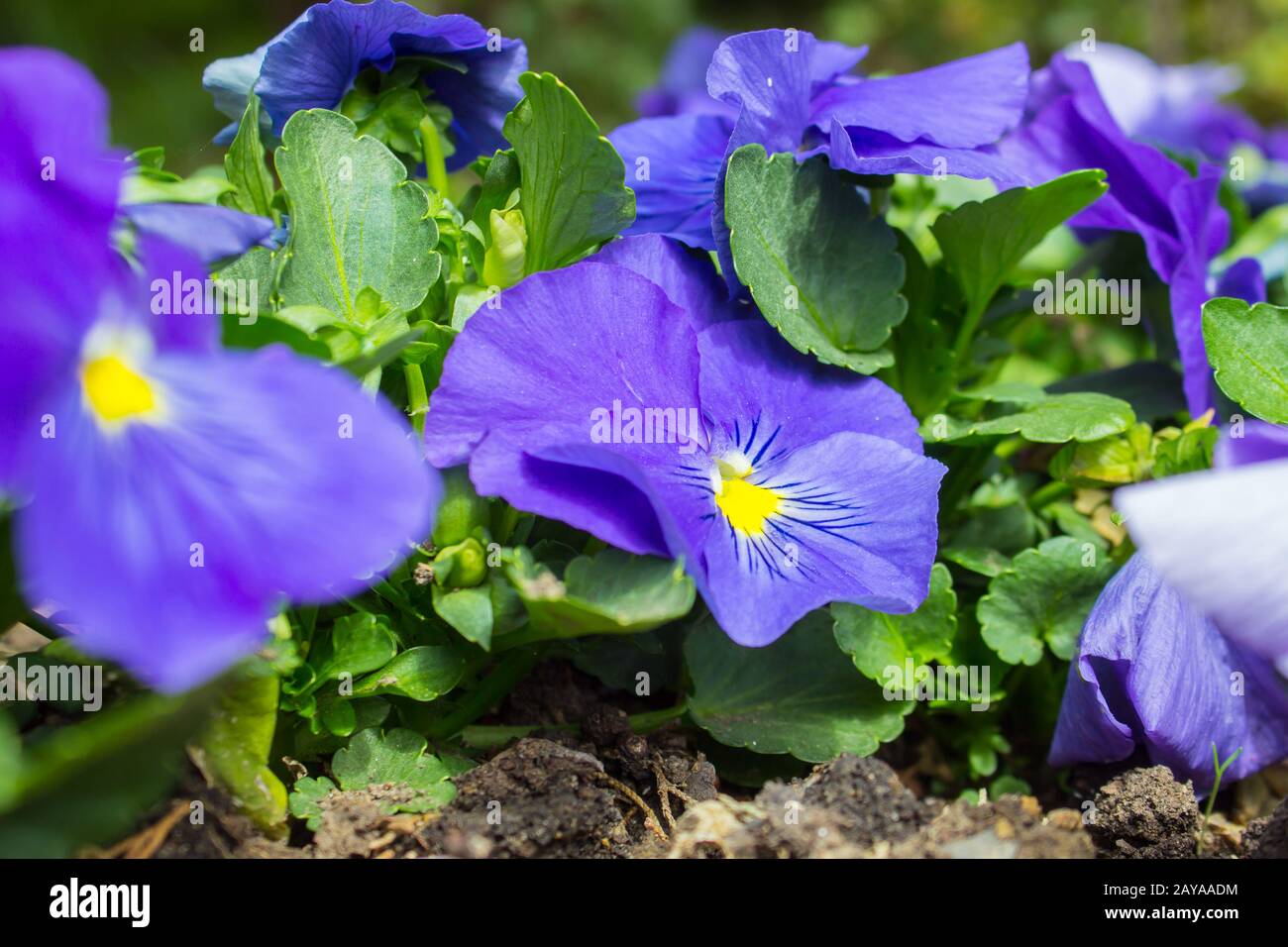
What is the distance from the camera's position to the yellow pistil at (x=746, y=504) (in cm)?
66

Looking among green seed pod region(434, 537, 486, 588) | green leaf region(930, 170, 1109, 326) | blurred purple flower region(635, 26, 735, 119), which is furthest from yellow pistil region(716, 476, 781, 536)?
blurred purple flower region(635, 26, 735, 119)

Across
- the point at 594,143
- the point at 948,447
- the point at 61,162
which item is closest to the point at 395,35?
the point at 594,143

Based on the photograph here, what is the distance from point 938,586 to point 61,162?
0.52 meters

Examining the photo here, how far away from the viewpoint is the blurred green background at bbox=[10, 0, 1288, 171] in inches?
123

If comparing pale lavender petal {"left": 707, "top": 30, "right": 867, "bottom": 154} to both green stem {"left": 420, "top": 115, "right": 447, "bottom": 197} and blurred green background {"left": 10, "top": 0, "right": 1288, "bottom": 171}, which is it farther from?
blurred green background {"left": 10, "top": 0, "right": 1288, "bottom": 171}

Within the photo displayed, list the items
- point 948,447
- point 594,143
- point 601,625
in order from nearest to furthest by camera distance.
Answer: point 601,625 < point 594,143 < point 948,447

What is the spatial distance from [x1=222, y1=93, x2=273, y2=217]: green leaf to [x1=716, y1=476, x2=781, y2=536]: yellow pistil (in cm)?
32

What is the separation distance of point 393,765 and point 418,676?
51mm

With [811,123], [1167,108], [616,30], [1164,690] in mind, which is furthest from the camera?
[616,30]

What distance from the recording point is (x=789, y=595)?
619 millimetres

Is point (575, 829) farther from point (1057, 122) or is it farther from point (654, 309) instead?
point (1057, 122)

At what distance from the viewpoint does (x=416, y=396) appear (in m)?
0.68

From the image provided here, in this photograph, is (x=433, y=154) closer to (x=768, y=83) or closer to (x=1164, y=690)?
(x=768, y=83)

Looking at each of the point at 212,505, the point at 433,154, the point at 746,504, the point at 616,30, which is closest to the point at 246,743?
the point at 212,505
